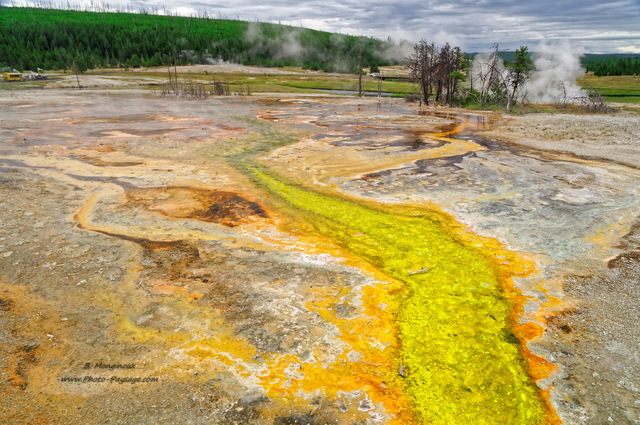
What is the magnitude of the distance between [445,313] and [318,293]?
188 centimetres

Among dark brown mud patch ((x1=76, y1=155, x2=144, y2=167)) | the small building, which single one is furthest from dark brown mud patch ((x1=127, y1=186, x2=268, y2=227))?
the small building

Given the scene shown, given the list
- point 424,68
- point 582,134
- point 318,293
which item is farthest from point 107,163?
point 424,68

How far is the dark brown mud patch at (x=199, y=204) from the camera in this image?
9.16 m

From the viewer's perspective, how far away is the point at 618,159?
48.9 feet

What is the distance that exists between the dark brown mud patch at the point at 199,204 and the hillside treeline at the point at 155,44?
68.5 m

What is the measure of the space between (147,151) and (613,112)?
32.5 m

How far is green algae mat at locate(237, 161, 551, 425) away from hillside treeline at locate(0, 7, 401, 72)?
70.0 meters

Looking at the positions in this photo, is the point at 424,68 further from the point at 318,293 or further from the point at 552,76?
the point at 318,293

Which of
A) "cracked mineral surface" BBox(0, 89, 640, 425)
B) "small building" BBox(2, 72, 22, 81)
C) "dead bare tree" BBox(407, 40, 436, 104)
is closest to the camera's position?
"cracked mineral surface" BBox(0, 89, 640, 425)

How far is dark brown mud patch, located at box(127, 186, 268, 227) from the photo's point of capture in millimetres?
9156

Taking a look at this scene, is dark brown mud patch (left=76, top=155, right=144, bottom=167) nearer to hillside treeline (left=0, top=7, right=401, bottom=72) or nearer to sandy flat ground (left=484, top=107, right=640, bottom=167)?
sandy flat ground (left=484, top=107, right=640, bottom=167)

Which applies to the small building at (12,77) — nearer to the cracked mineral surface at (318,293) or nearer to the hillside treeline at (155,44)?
the hillside treeline at (155,44)

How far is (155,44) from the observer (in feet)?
340

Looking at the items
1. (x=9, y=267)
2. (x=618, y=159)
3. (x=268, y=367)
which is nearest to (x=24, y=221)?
(x=9, y=267)
